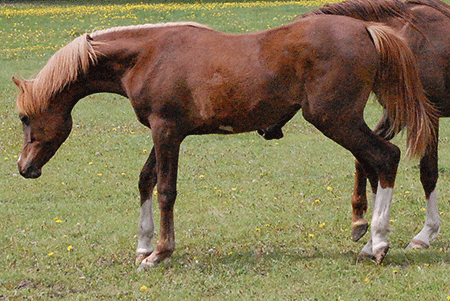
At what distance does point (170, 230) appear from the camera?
20.3 ft

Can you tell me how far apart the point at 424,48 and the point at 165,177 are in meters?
2.83

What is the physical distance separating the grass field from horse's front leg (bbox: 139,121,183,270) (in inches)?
8.2

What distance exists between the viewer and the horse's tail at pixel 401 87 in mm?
5672

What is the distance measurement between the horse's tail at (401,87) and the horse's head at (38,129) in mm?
3041

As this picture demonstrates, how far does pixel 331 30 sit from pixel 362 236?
2.20 m

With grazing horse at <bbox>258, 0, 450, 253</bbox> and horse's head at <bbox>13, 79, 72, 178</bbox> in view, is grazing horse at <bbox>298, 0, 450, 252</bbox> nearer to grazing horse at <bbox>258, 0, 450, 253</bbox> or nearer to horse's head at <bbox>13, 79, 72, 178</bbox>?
grazing horse at <bbox>258, 0, 450, 253</bbox>

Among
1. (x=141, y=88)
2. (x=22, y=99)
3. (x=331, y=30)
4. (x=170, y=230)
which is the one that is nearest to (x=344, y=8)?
(x=331, y=30)

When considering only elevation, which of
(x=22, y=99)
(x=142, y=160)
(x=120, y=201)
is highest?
(x=22, y=99)

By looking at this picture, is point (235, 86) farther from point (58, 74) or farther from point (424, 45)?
point (424, 45)

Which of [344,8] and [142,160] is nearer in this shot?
[344,8]

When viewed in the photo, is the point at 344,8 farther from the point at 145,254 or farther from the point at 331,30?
the point at 145,254

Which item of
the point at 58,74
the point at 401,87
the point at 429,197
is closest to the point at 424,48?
the point at 401,87

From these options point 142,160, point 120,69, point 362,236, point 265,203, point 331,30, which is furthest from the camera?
point 142,160

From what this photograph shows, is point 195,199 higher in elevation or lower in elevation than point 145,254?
lower
